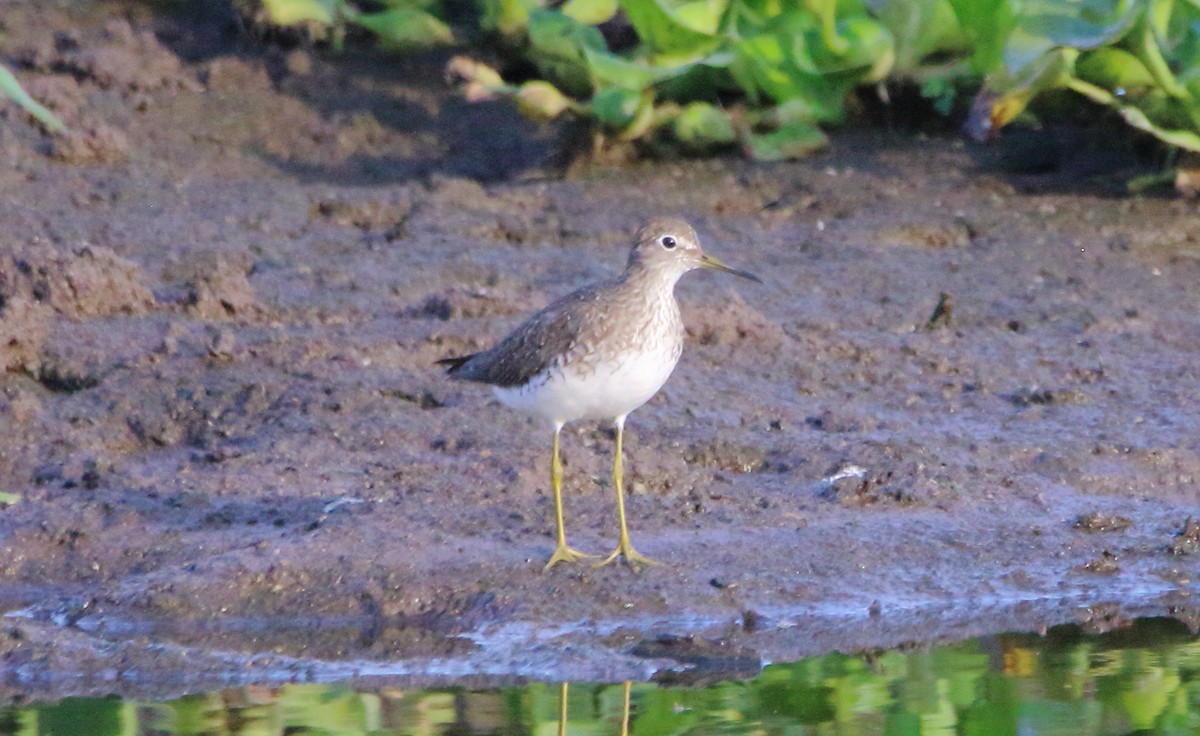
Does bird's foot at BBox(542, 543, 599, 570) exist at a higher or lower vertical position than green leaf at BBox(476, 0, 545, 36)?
lower

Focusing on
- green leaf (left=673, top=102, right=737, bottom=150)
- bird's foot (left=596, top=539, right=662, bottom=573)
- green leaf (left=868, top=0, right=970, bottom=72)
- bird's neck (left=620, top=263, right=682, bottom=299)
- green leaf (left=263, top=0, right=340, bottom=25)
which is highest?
green leaf (left=263, top=0, right=340, bottom=25)

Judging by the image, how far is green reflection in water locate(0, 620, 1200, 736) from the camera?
4840mm

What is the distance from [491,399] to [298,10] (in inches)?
172

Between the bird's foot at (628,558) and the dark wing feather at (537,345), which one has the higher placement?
the dark wing feather at (537,345)

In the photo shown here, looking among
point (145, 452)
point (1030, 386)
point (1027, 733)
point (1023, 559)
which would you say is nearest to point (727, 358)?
point (1030, 386)

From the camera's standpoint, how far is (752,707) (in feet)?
16.4

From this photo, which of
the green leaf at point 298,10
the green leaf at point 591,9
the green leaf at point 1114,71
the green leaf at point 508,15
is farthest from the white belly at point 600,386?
the green leaf at point 298,10

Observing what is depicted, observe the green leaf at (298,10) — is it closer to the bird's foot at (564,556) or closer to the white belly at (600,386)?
the white belly at (600,386)

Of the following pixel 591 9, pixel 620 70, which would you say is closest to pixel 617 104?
pixel 620 70

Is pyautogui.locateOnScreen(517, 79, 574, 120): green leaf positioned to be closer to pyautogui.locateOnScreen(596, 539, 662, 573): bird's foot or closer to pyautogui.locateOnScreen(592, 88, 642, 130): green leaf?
pyautogui.locateOnScreen(592, 88, 642, 130): green leaf

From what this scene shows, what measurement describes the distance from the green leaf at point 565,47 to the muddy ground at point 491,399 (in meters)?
0.35

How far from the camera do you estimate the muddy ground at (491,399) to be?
18.2ft

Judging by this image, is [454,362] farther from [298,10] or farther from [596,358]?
[298,10]

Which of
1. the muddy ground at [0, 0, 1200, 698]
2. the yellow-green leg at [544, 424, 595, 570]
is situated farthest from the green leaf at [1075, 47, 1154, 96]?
the yellow-green leg at [544, 424, 595, 570]
